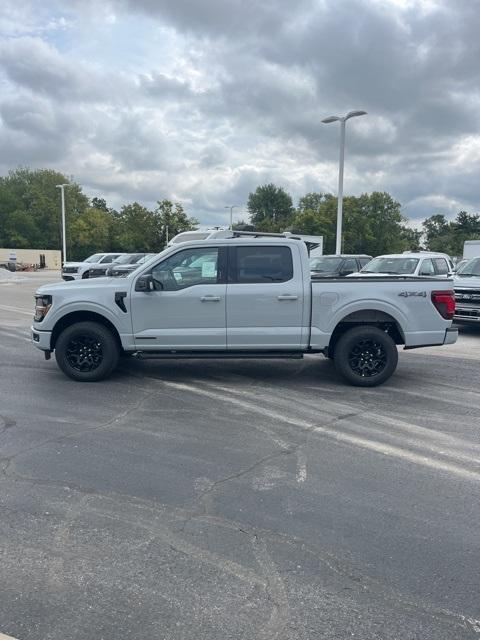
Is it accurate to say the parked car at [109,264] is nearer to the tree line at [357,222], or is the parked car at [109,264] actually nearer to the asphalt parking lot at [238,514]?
the asphalt parking lot at [238,514]

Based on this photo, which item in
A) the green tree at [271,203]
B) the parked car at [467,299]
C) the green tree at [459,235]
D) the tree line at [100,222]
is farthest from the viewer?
the green tree at [271,203]

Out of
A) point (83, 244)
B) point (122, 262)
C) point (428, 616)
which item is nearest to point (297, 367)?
point (428, 616)

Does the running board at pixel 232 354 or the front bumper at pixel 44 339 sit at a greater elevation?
the front bumper at pixel 44 339

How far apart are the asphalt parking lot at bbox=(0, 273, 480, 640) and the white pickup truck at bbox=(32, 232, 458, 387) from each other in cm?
62

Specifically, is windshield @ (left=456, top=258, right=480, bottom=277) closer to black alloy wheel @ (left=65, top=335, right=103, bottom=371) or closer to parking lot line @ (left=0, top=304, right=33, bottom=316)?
black alloy wheel @ (left=65, top=335, right=103, bottom=371)

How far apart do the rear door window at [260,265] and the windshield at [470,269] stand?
7.20 metres

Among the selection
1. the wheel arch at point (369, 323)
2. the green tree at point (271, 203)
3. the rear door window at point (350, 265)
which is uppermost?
the green tree at point (271, 203)

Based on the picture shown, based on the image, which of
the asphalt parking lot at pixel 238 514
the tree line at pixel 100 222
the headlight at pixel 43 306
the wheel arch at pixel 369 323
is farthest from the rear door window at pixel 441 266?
the tree line at pixel 100 222

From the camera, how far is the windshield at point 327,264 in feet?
59.0

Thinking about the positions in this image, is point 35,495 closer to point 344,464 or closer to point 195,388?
point 344,464

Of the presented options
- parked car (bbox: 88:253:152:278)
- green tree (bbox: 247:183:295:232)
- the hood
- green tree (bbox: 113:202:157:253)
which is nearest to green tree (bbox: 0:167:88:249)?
green tree (bbox: 113:202:157:253)

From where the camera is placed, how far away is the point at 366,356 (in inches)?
288

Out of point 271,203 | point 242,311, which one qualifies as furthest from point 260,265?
point 271,203

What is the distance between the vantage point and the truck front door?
712 centimetres
